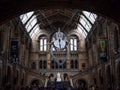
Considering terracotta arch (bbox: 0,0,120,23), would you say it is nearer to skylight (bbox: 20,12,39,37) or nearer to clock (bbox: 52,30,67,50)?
clock (bbox: 52,30,67,50)

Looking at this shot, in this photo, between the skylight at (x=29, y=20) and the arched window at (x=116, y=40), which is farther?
the skylight at (x=29, y=20)

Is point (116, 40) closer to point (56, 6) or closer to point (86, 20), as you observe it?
point (56, 6)

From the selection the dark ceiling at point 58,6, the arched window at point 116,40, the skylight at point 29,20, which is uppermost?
the skylight at point 29,20

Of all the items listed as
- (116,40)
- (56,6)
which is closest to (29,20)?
(116,40)

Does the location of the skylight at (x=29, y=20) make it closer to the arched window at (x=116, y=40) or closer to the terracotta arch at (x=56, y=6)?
the arched window at (x=116, y=40)

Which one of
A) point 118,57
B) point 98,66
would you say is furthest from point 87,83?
point 118,57

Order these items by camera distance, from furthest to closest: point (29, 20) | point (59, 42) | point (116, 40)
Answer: point (29, 20) → point (59, 42) → point (116, 40)

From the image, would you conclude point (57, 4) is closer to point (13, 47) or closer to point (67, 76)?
point (13, 47)

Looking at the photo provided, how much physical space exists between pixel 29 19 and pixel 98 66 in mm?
14627

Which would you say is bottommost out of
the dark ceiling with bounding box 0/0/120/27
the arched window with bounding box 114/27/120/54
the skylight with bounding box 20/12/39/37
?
the arched window with bounding box 114/27/120/54

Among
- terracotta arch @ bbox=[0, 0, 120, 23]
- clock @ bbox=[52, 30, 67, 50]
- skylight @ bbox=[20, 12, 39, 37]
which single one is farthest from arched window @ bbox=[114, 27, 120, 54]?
skylight @ bbox=[20, 12, 39, 37]

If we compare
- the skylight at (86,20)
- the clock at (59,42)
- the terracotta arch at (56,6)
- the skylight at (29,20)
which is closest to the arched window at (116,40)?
the clock at (59,42)

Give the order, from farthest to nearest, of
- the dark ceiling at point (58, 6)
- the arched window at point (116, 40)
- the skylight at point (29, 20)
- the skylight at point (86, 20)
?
the skylight at point (29, 20), the skylight at point (86, 20), the arched window at point (116, 40), the dark ceiling at point (58, 6)

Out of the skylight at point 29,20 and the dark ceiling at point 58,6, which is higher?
the skylight at point 29,20
